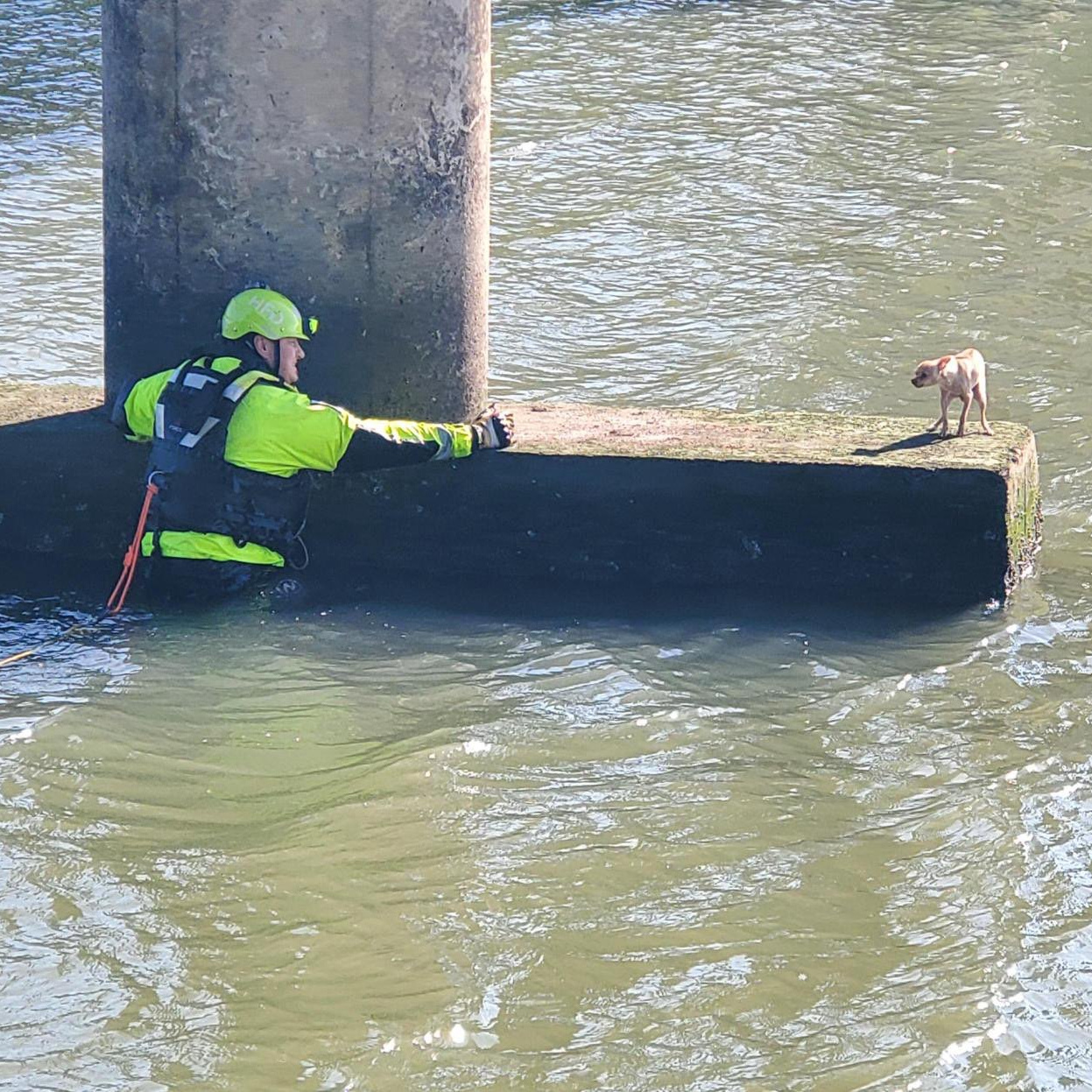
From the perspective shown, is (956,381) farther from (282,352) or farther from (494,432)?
(282,352)

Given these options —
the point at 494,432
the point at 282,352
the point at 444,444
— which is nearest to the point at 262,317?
the point at 282,352

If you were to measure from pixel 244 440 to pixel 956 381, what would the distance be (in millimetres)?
2698

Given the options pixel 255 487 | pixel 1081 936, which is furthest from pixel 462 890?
pixel 255 487

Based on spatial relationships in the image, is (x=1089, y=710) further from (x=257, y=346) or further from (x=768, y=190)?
(x=768, y=190)

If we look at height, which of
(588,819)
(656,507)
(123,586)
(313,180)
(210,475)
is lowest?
(588,819)

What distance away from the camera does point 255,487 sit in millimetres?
6922

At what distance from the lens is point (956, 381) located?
24.4 ft

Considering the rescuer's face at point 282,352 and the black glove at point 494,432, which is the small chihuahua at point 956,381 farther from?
the rescuer's face at point 282,352

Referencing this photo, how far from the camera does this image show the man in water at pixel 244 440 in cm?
678

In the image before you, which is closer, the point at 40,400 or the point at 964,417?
the point at 964,417

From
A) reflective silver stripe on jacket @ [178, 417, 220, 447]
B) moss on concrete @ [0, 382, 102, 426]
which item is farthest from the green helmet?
moss on concrete @ [0, 382, 102, 426]

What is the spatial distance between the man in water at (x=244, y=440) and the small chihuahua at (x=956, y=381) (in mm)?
1732

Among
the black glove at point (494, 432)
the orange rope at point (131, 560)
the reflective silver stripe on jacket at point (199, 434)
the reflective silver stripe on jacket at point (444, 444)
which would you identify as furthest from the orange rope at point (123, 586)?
the black glove at point (494, 432)

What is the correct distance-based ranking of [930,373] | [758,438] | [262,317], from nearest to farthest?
[262,317] → [758,438] → [930,373]
